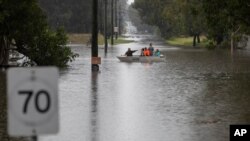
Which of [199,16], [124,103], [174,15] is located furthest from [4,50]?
[174,15]

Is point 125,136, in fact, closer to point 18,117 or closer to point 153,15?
point 18,117

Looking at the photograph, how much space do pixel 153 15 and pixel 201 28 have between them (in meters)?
38.6

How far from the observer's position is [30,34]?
2923cm

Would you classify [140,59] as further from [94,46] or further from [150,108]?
[150,108]

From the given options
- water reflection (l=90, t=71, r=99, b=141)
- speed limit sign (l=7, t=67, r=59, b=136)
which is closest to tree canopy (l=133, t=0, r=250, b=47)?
water reflection (l=90, t=71, r=99, b=141)

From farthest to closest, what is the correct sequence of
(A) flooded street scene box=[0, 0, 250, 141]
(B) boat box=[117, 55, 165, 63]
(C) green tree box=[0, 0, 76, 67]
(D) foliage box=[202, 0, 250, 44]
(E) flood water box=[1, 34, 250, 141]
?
(B) boat box=[117, 55, 165, 63]
(C) green tree box=[0, 0, 76, 67]
(D) foliage box=[202, 0, 250, 44]
(E) flood water box=[1, 34, 250, 141]
(A) flooded street scene box=[0, 0, 250, 141]

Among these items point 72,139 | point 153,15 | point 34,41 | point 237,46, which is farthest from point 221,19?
point 153,15

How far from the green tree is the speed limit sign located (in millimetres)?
21971

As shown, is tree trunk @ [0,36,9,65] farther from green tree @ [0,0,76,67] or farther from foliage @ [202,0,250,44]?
foliage @ [202,0,250,44]

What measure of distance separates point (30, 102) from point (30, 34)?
24.0 meters

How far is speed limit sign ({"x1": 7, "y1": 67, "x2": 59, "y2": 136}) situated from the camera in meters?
5.58

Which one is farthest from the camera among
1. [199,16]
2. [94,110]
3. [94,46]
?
[199,16]

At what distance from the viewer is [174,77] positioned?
27.4 m

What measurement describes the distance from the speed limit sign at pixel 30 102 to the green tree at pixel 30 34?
21971mm
